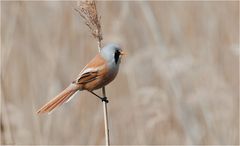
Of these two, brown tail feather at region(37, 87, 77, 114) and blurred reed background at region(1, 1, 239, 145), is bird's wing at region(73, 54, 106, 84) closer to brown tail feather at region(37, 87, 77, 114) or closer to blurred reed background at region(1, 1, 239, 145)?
brown tail feather at region(37, 87, 77, 114)

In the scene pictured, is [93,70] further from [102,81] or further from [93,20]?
[93,20]

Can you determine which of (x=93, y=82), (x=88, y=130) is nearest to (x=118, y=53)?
(x=93, y=82)

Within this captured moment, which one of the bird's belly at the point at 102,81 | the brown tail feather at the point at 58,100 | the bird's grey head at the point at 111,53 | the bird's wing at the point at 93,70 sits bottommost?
the brown tail feather at the point at 58,100

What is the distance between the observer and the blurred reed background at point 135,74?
3.52 meters

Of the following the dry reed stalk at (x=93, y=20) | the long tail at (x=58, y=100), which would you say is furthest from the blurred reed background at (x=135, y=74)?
the dry reed stalk at (x=93, y=20)

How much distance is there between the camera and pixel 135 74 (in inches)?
153

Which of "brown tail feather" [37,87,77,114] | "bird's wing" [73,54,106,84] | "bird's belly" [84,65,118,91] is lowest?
"brown tail feather" [37,87,77,114]

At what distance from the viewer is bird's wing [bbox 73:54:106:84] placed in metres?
2.14

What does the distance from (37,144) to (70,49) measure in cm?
90

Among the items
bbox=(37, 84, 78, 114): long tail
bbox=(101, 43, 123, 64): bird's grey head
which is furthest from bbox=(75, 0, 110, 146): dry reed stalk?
bbox=(37, 84, 78, 114): long tail

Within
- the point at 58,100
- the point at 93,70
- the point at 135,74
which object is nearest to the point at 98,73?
the point at 93,70

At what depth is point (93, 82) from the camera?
219cm

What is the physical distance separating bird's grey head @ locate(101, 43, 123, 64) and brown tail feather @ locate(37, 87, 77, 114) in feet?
0.68

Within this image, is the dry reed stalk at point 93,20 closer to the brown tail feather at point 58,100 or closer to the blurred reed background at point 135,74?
the brown tail feather at point 58,100
